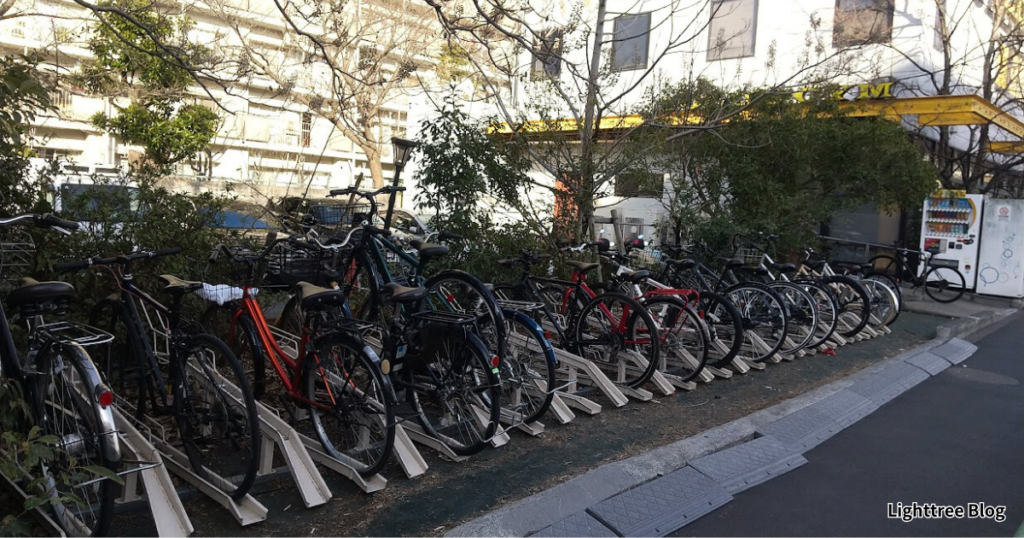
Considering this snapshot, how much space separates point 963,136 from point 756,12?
7.03 meters

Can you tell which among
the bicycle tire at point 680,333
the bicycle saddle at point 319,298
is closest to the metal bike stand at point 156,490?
the bicycle saddle at point 319,298

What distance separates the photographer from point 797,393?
651 cm

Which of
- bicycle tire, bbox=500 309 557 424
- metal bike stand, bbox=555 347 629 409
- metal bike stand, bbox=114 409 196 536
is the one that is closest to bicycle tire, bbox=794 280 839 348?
metal bike stand, bbox=555 347 629 409

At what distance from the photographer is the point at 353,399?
3906 mm

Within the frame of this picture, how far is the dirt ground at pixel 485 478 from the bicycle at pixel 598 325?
1.23 feet

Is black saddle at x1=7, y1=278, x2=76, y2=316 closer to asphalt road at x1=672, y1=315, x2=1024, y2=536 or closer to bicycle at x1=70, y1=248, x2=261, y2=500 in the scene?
bicycle at x1=70, y1=248, x2=261, y2=500

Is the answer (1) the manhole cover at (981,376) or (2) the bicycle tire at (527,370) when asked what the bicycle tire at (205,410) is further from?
(1) the manhole cover at (981,376)

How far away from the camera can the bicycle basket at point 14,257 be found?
3.99 meters

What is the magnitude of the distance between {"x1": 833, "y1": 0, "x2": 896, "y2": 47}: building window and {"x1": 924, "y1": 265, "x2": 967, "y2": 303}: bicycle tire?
16.3ft

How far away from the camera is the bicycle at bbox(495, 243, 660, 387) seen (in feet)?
19.1

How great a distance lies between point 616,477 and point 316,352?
193 cm

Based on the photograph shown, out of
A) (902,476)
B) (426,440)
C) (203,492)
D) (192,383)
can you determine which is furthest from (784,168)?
(203,492)

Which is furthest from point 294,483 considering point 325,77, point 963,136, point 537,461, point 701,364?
point 963,136

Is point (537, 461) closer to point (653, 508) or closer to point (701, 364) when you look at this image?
point (653, 508)
